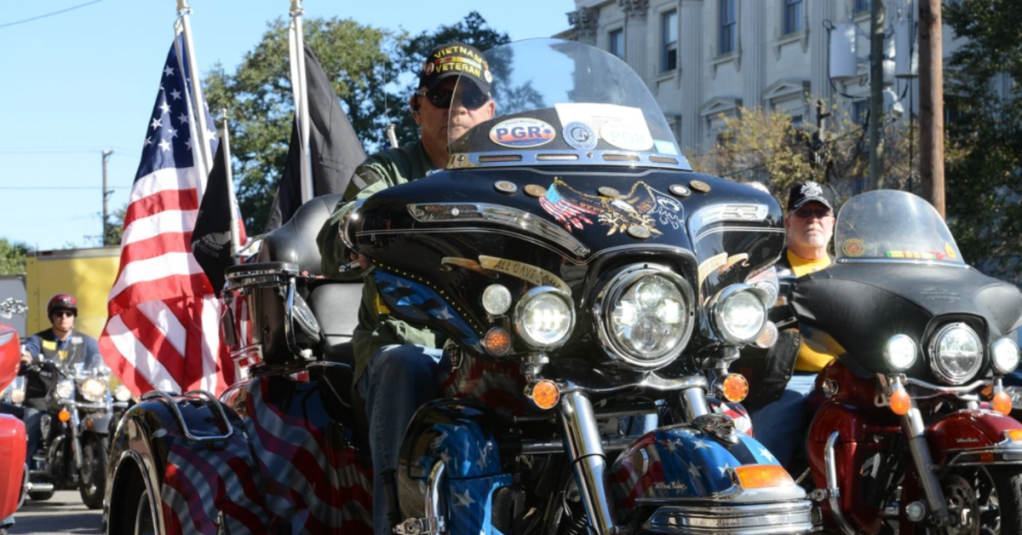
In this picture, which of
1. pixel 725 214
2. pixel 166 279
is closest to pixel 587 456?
pixel 725 214

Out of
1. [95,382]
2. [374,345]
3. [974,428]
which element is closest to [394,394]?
[374,345]

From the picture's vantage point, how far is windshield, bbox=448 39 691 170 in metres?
3.93

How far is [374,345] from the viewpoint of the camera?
447 centimetres

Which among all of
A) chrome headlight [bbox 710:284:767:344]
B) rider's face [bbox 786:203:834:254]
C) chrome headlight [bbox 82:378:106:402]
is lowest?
chrome headlight [bbox 82:378:106:402]

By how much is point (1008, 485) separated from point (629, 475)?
8.90ft

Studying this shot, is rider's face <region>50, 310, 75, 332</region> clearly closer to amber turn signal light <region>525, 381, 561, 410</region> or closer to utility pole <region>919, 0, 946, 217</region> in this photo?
utility pole <region>919, 0, 946, 217</region>

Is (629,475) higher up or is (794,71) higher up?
(794,71)

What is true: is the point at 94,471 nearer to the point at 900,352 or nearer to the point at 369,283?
the point at 900,352

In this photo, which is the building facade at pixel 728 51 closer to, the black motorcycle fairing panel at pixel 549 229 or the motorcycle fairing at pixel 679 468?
the black motorcycle fairing panel at pixel 549 229

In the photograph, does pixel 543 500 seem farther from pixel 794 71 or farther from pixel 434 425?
pixel 794 71

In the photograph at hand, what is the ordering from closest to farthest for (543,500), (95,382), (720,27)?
(543,500)
(95,382)
(720,27)

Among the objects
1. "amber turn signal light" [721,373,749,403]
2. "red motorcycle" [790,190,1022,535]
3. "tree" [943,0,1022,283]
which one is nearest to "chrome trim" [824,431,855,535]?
"red motorcycle" [790,190,1022,535]

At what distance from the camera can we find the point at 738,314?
3656 millimetres

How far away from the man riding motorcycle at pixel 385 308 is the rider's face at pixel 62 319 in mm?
9798
